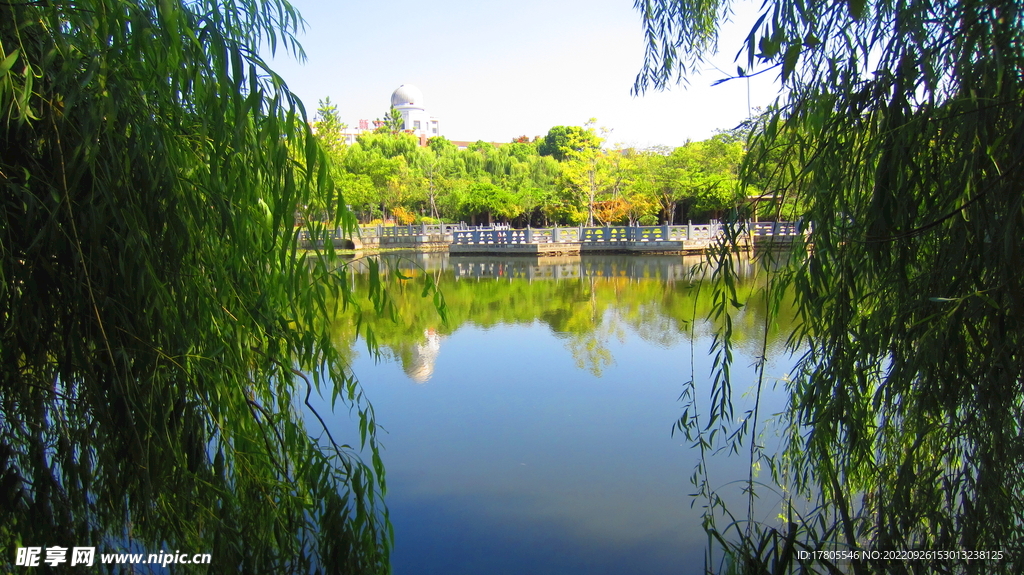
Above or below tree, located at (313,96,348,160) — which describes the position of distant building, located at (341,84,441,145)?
above

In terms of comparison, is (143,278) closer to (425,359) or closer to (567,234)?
(425,359)

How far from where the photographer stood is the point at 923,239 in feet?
4.76

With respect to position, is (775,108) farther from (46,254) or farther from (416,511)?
(416,511)

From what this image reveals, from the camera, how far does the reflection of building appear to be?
18.1ft

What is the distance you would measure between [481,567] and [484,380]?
2685 millimetres

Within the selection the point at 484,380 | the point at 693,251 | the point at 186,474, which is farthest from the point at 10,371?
the point at 693,251

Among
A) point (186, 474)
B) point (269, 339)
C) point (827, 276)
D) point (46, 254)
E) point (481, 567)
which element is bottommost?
point (481, 567)

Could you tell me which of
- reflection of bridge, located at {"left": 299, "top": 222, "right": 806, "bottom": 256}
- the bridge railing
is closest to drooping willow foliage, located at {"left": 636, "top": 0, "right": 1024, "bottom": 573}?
reflection of bridge, located at {"left": 299, "top": 222, "right": 806, "bottom": 256}

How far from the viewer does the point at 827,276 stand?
1.53 m

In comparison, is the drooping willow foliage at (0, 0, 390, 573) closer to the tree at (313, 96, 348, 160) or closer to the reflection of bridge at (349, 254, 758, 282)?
the reflection of bridge at (349, 254, 758, 282)

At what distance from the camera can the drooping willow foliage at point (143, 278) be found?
4.00 feet

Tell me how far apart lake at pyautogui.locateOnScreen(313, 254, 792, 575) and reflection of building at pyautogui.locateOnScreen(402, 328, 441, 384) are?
0.09 ft

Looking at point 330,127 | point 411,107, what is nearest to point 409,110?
point 411,107

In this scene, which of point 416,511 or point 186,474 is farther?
point 416,511
